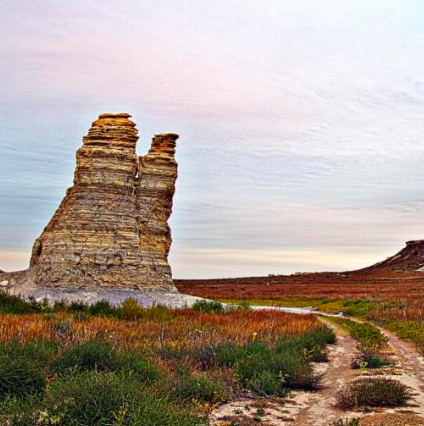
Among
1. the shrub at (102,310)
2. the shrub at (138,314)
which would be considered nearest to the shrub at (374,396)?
the shrub at (138,314)

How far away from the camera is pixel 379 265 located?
124 m

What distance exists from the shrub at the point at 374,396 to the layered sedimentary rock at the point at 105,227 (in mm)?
A: 27927

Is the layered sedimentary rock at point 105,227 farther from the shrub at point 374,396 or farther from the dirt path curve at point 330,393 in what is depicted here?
the shrub at point 374,396

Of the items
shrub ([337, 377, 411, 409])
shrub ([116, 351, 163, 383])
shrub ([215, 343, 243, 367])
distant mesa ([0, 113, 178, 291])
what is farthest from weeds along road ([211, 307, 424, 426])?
distant mesa ([0, 113, 178, 291])

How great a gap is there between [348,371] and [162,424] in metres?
7.77

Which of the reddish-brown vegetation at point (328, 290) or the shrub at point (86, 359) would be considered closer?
the shrub at point (86, 359)

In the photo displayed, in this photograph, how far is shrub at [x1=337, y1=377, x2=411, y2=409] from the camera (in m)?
9.26

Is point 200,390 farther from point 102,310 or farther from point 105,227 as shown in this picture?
point 105,227

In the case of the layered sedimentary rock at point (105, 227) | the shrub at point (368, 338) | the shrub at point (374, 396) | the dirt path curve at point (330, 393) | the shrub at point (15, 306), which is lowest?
the dirt path curve at point (330, 393)

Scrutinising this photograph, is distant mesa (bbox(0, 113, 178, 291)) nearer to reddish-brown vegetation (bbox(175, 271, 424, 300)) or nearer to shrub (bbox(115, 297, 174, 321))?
shrub (bbox(115, 297, 174, 321))

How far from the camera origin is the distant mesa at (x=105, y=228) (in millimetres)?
36062

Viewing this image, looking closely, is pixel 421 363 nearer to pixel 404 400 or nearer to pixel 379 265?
pixel 404 400

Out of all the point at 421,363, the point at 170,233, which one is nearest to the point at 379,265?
the point at 170,233

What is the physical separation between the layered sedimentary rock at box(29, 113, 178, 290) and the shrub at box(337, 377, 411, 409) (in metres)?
27.9
